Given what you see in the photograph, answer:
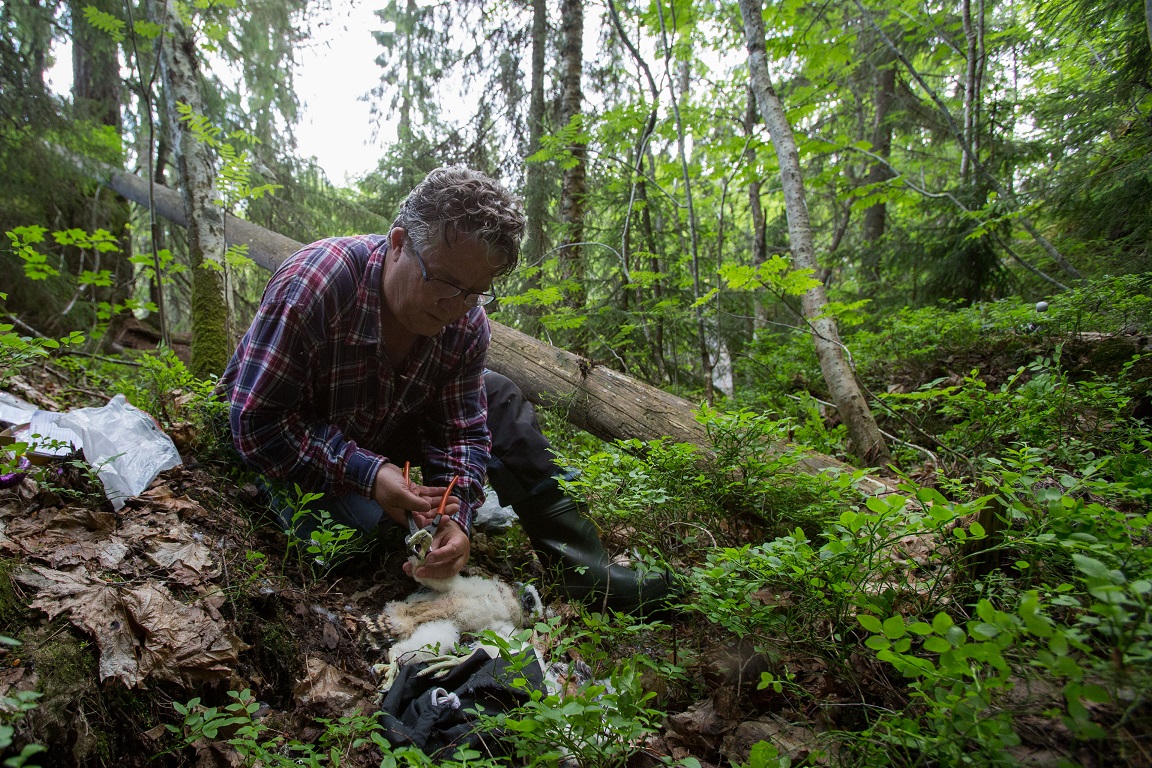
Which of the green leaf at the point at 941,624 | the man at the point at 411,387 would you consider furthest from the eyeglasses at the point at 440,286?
the green leaf at the point at 941,624

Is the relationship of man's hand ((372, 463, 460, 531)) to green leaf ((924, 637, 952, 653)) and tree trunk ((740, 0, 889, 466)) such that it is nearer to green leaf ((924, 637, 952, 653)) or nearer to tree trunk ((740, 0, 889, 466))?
green leaf ((924, 637, 952, 653))

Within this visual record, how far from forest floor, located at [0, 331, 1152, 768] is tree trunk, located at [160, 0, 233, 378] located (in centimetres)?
186

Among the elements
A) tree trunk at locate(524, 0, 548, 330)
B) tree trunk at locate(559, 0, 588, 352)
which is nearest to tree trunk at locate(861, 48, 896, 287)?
tree trunk at locate(559, 0, 588, 352)

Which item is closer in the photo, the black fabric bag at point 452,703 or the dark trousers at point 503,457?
the black fabric bag at point 452,703

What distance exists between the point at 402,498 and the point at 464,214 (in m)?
1.15

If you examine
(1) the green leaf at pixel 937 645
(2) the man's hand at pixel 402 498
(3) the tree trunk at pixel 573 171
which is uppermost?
(3) the tree trunk at pixel 573 171

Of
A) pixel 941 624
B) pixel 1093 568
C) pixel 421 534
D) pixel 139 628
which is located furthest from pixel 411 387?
pixel 1093 568

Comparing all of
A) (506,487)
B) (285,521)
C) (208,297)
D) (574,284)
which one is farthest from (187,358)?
(506,487)

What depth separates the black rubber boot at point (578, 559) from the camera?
7.86 feet

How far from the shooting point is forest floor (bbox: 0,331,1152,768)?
138cm

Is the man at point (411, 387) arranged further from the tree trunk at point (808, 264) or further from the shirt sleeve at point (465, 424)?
the tree trunk at point (808, 264)

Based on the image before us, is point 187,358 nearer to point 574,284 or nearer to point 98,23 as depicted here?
point 98,23

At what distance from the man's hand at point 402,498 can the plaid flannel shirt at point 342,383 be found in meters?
0.05

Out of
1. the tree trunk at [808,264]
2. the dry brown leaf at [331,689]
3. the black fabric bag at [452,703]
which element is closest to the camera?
the black fabric bag at [452,703]
